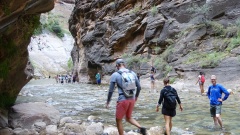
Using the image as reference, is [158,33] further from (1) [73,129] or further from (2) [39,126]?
(1) [73,129]

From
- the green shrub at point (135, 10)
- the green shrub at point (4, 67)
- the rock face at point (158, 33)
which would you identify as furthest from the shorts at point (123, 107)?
the green shrub at point (135, 10)

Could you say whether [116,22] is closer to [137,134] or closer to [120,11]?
[120,11]

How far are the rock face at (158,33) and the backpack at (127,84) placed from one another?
13629mm

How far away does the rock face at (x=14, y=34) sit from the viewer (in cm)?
529

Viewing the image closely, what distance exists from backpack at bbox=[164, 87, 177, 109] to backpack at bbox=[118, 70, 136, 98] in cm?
130

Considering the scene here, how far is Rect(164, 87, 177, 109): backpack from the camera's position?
6.83 metres

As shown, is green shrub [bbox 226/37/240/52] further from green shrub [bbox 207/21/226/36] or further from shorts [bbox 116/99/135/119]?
shorts [bbox 116/99/135/119]

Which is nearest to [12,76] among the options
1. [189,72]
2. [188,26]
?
[189,72]

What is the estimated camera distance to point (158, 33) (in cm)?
2781

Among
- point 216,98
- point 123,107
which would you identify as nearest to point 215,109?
point 216,98

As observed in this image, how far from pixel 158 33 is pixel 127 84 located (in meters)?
22.6

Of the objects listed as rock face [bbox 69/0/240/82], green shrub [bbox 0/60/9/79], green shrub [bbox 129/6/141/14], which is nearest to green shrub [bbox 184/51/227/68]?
rock face [bbox 69/0/240/82]

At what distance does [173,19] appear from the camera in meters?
26.6

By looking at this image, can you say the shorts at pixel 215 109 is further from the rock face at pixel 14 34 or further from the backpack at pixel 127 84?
the rock face at pixel 14 34
